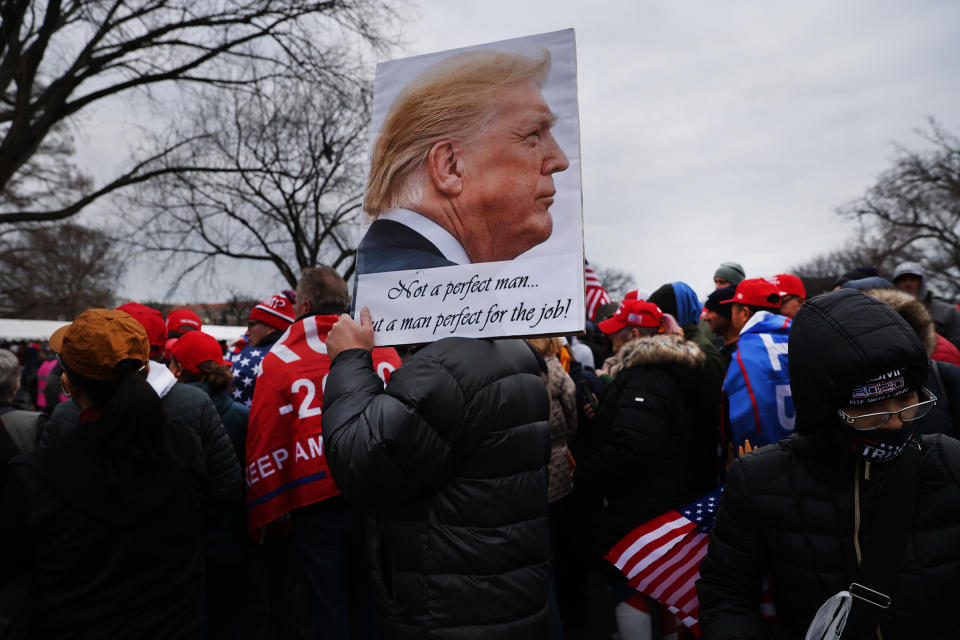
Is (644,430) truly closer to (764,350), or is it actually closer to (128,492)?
(764,350)

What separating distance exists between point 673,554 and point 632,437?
1.47 meters

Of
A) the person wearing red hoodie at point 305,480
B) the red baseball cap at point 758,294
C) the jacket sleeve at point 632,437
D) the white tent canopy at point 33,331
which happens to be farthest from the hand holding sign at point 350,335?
the white tent canopy at point 33,331

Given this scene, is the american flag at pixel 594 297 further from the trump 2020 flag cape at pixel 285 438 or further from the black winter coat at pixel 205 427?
the black winter coat at pixel 205 427

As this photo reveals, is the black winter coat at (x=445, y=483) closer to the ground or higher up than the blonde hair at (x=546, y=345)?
closer to the ground

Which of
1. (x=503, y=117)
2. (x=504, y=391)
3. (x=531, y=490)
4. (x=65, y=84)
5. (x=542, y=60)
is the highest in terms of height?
(x=65, y=84)

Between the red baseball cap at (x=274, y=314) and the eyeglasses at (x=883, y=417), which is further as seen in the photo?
the red baseball cap at (x=274, y=314)

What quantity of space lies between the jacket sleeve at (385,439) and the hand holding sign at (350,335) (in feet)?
0.55

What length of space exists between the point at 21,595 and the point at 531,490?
1.64 m

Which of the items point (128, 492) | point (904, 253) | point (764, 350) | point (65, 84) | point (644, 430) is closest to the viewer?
point (128, 492)

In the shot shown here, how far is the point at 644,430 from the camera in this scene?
344cm

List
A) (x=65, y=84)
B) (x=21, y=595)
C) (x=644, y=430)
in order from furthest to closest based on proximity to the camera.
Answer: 1. (x=65, y=84)
2. (x=644, y=430)
3. (x=21, y=595)

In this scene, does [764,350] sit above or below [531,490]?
above

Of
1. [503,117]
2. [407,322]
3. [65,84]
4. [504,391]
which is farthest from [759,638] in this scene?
[65,84]

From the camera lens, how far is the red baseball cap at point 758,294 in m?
3.66
